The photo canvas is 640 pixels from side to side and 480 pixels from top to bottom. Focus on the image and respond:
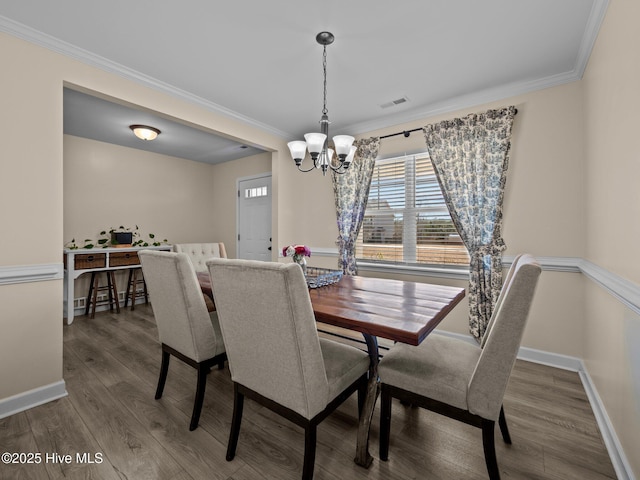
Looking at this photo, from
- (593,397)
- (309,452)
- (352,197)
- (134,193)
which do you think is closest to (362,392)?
(309,452)

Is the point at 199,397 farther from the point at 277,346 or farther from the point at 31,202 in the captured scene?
the point at 31,202

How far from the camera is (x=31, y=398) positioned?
1913 mm

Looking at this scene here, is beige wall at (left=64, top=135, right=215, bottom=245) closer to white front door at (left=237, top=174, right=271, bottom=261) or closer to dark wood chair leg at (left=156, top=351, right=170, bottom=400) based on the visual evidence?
white front door at (left=237, top=174, right=271, bottom=261)

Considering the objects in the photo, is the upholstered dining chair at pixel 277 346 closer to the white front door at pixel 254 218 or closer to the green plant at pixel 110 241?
the white front door at pixel 254 218

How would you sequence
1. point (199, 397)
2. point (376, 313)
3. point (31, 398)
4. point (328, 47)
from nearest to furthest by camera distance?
1. point (376, 313)
2. point (199, 397)
3. point (31, 398)
4. point (328, 47)

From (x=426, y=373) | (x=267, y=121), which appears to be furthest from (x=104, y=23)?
(x=426, y=373)

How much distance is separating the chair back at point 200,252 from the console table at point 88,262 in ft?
3.27

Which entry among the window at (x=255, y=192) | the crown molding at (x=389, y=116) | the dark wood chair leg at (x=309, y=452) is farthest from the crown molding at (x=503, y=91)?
the dark wood chair leg at (x=309, y=452)

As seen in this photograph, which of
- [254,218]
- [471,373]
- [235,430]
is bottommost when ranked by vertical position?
[235,430]

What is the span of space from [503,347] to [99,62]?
3263 millimetres

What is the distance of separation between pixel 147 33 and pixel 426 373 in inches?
108

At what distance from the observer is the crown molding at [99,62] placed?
190 centimetres

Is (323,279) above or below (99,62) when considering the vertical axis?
below

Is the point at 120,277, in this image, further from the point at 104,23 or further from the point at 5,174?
the point at 104,23
